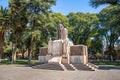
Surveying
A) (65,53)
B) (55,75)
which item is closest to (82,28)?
(65,53)

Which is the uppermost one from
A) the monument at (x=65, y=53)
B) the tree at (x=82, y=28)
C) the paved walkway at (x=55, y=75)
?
the tree at (x=82, y=28)

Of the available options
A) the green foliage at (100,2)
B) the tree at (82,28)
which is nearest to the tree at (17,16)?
the green foliage at (100,2)

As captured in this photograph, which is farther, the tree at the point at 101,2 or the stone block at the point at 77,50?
the tree at the point at 101,2

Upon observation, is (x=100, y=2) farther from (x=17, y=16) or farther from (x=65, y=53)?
(x=17, y=16)

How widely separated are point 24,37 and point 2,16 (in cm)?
598

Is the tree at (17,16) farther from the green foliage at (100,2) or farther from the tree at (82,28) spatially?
the tree at (82,28)

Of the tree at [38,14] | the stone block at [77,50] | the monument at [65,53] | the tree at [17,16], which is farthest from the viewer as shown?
the tree at [17,16]

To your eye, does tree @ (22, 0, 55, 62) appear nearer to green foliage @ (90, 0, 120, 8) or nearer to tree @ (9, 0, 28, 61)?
tree @ (9, 0, 28, 61)

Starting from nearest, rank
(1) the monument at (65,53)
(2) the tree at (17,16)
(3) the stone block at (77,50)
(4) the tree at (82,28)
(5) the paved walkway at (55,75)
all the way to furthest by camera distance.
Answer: (5) the paved walkway at (55,75)
(1) the monument at (65,53)
(3) the stone block at (77,50)
(2) the tree at (17,16)
(4) the tree at (82,28)

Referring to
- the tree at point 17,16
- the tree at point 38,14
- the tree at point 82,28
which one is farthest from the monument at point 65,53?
the tree at point 82,28

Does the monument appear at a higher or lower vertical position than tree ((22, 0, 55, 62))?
lower

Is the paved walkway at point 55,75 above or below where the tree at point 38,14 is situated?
below

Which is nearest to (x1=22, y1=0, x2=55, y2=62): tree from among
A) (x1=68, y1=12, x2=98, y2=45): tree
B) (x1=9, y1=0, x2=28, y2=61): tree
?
(x1=9, y1=0, x2=28, y2=61): tree

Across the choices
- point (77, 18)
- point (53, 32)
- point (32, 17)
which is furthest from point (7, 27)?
point (77, 18)
